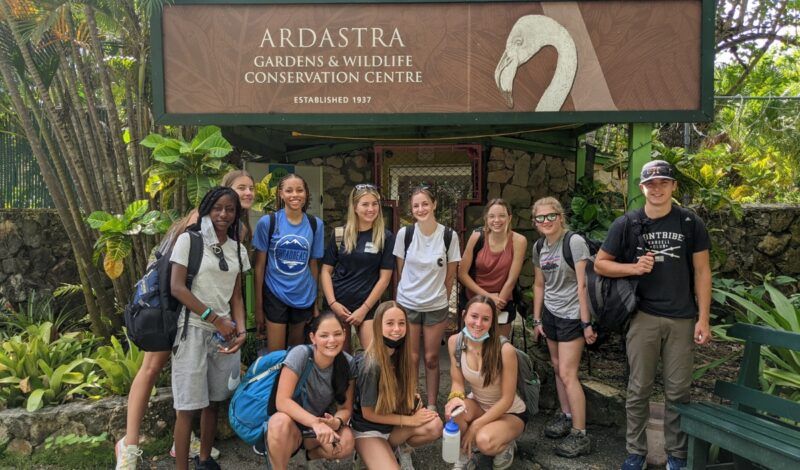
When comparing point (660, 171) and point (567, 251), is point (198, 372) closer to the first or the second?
point (567, 251)

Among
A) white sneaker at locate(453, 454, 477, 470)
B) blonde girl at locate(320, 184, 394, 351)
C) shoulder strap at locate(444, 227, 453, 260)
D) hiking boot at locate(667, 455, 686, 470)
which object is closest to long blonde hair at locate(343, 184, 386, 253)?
blonde girl at locate(320, 184, 394, 351)

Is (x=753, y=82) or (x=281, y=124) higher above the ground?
(x=753, y=82)

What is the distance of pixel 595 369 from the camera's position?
186 inches

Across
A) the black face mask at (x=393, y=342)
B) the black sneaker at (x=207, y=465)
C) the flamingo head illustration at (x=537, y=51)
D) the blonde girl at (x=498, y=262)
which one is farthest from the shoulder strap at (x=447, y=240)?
the black sneaker at (x=207, y=465)

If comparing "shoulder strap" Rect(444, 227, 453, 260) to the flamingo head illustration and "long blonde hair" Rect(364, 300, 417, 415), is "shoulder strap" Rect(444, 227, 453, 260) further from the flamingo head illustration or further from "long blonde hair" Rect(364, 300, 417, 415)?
the flamingo head illustration

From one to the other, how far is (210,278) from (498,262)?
6.71 ft

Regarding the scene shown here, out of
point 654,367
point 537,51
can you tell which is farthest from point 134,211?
point 654,367

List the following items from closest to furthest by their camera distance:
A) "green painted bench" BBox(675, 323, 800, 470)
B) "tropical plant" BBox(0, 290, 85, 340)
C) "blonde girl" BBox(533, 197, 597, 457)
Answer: "green painted bench" BBox(675, 323, 800, 470) < "blonde girl" BBox(533, 197, 597, 457) < "tropical plant" BBox(0, 290, 85, 340)

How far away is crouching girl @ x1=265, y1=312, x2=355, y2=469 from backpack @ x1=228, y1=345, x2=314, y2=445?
0.13ft

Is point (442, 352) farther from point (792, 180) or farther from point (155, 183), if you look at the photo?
point (792, 180)

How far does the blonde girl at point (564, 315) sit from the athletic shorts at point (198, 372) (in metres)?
2.24

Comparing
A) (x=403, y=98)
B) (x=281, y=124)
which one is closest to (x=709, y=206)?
(x=403, y=98)

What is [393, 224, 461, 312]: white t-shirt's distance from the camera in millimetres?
3732

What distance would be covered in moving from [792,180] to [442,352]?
8310 millimetres
